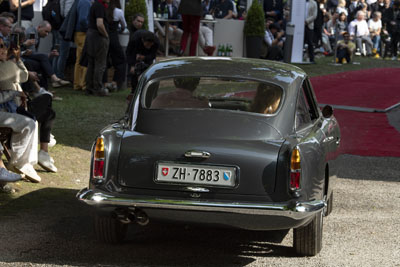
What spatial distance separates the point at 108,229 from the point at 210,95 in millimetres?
1354

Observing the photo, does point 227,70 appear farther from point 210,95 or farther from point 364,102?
point 364,102

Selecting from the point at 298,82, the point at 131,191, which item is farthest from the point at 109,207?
the point at 298,82

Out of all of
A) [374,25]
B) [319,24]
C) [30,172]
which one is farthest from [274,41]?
[30,172]

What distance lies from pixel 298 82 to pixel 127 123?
1.44 m

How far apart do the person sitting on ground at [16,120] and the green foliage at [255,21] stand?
16.7m

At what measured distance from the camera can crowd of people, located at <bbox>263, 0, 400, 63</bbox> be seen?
2791 cm

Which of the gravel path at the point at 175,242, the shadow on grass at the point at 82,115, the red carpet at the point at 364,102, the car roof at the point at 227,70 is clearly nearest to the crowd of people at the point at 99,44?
the shadow on grass at the point at 82,115

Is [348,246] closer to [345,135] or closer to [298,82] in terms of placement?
[298,82]

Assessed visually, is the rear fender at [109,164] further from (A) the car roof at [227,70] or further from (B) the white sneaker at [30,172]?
(B) the white sneaker at [30,172]

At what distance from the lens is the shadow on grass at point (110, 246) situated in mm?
6250

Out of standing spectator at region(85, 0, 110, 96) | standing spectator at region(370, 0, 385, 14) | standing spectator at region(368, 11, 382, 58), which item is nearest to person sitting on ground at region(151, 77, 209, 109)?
standing spectator at region(85, 0, 110, 96)

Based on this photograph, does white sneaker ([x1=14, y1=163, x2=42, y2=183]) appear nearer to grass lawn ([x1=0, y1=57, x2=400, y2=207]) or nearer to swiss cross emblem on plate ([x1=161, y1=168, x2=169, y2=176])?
grass lawn ([x1=0, y1=57, x2=400, y2=207])

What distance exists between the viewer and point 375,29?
34.3 meters

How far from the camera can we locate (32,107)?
9.28m
